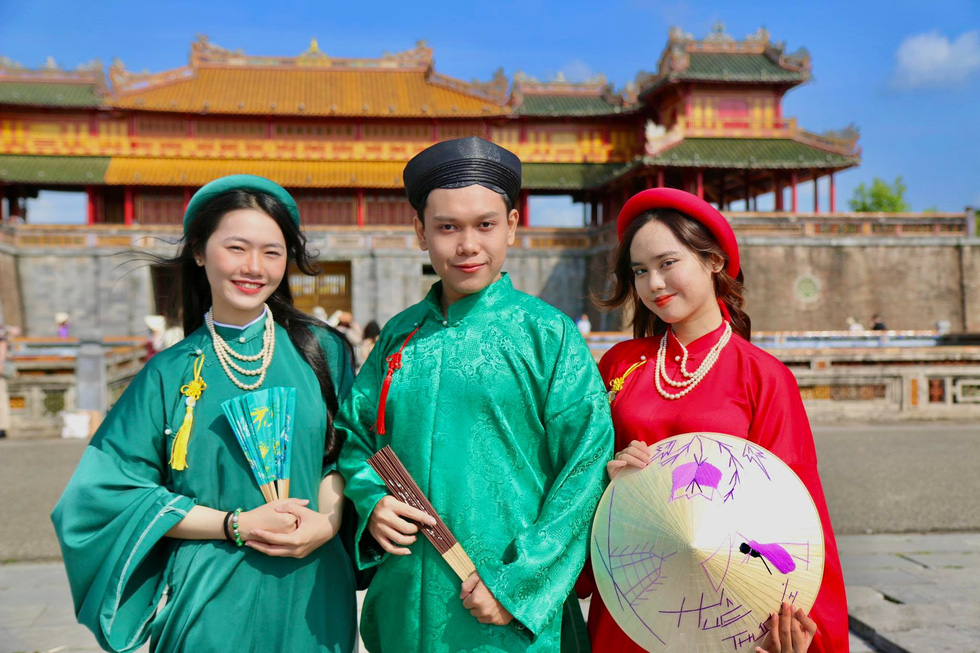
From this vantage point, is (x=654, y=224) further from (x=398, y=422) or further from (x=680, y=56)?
(x=680, y=56)

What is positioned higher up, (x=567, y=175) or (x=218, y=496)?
(x=567, y=175)

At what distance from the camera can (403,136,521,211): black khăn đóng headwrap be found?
1.94m

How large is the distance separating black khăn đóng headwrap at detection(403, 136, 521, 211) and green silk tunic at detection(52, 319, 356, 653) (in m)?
0.71

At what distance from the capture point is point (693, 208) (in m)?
2.18

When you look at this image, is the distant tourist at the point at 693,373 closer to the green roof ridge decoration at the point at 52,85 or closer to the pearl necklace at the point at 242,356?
the pearl necklace at the point at 242,356

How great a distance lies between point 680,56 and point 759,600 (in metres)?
22.7

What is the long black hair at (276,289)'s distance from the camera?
7.18ft

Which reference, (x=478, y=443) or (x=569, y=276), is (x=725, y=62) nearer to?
(x=569, y=276)

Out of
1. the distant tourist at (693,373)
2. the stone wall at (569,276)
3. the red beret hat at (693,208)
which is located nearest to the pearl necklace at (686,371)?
the distant tourist at (693,373)

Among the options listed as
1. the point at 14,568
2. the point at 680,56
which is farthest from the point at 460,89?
the point at 14,568

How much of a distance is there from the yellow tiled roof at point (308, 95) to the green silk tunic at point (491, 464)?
22.3 meters

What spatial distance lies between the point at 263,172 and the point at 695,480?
23075 millimetres

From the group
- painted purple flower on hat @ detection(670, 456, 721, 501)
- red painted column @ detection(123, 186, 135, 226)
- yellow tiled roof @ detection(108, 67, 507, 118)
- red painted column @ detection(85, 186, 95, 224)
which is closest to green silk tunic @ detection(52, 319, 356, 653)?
painted purple flower on hat @ detection(670, 456, 721, 501)

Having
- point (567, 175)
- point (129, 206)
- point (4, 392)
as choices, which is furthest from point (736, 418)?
point (129, 206)
